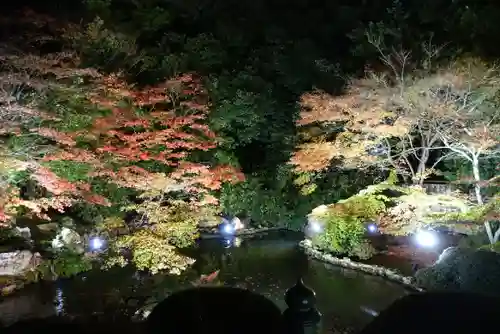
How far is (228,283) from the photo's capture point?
10266 millimetres

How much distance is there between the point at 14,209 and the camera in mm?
10734

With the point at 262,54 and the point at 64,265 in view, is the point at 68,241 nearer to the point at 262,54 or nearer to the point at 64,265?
the point at 64,265

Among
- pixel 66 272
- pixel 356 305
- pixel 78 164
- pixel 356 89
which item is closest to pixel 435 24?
pixel 356 89

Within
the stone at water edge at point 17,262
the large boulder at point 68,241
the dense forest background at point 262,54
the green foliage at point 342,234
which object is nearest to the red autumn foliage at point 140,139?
the large boulder at point 68,241

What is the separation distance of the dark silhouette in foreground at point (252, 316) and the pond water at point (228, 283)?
5.51m

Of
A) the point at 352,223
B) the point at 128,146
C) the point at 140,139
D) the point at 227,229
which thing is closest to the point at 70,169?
the point at 128,146

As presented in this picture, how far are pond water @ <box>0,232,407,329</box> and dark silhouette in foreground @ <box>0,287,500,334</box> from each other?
5.51 metres

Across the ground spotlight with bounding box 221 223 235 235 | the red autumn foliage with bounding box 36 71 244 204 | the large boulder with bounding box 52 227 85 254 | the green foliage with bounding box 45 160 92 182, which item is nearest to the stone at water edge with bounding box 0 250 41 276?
the large boulder with bounding box 52 227 85 254

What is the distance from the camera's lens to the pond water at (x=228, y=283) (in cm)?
849

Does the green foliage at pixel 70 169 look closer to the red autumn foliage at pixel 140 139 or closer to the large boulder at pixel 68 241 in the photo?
the red autumn foliage at pixel 140 139

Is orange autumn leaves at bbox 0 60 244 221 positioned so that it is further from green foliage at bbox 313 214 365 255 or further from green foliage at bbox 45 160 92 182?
green foliage at bbox 313 214 365 255

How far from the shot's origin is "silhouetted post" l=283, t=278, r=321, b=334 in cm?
286

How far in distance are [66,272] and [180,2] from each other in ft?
41.9

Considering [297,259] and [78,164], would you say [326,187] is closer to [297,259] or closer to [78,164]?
[297,259]
